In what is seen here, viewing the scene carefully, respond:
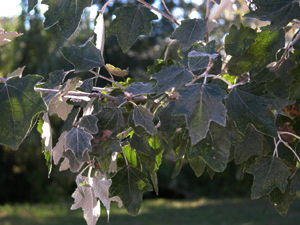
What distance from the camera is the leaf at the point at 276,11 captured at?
108 cm

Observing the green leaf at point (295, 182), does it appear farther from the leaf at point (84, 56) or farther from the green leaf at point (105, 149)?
the leaf at point (84, 56)

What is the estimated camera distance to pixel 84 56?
3.75ft

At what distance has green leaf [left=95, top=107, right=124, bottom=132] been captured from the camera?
42.1 inches

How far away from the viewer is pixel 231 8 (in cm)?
182

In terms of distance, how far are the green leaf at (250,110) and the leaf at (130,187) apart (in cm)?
34

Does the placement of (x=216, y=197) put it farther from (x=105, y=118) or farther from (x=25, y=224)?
(x=105, y=118)

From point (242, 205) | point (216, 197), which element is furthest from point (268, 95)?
point (216, 197)

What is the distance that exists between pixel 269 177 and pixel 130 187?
334mm

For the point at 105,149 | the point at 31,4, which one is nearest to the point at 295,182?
the point at 105,149

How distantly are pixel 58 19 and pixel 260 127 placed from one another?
51 centimetres

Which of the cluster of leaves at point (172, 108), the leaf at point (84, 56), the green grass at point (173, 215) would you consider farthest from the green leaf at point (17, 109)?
the green grass at point (173, 215)

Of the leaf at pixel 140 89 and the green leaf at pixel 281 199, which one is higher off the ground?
the leaf at pixel 140 89

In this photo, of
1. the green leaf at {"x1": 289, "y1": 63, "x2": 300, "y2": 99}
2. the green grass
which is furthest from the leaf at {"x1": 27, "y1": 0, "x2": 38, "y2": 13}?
the green grass

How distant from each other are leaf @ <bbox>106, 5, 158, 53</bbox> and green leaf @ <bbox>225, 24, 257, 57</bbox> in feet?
0.71
